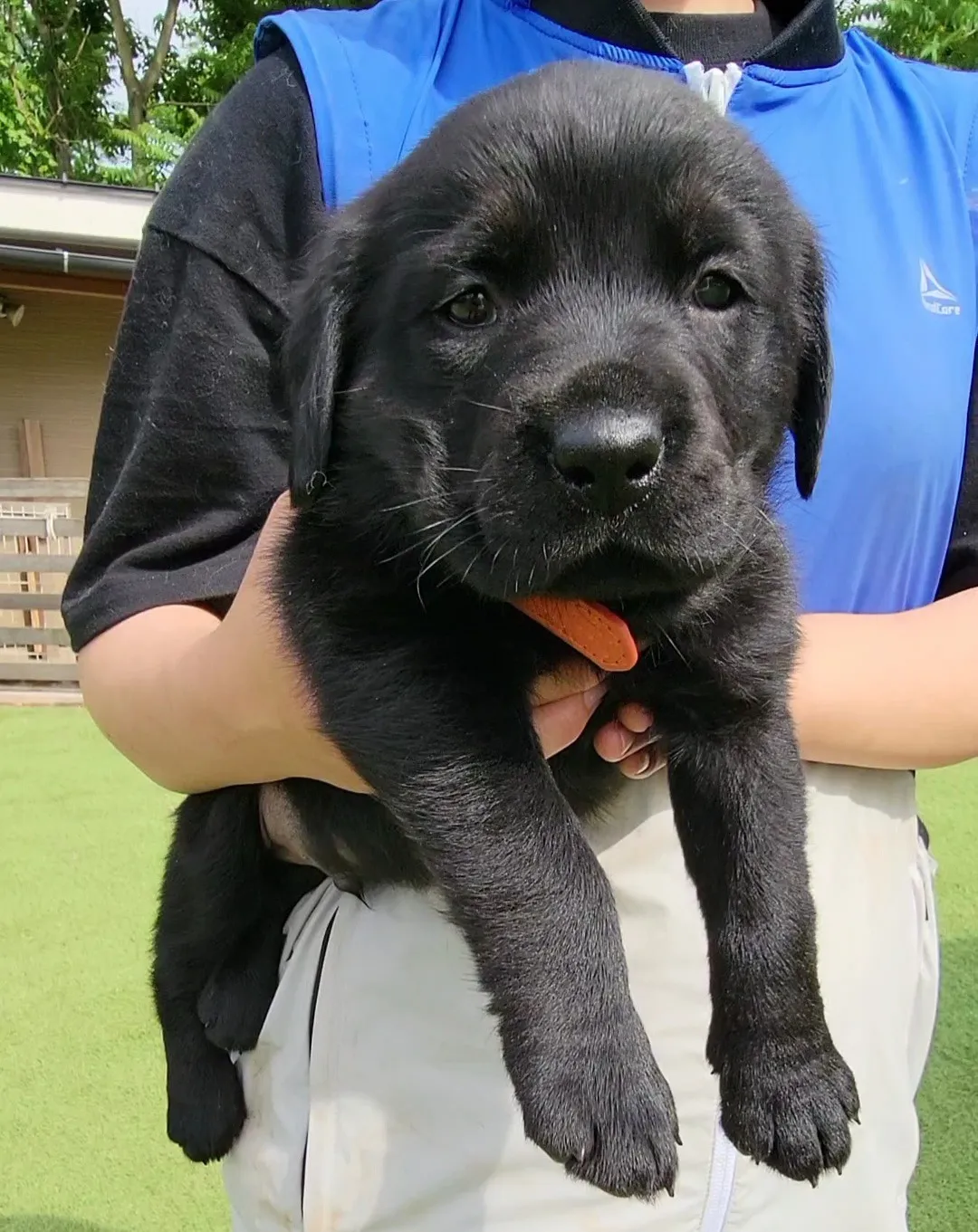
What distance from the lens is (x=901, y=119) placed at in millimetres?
1431

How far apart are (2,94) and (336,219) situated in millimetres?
16730

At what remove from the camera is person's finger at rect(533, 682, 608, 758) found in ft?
4.03

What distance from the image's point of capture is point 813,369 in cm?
132

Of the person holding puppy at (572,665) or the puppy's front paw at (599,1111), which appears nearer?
the puppy's front paw at (599,1111)

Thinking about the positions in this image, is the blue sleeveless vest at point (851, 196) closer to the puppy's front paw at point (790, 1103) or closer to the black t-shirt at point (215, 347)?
the black t-shirt at point (215, 347)

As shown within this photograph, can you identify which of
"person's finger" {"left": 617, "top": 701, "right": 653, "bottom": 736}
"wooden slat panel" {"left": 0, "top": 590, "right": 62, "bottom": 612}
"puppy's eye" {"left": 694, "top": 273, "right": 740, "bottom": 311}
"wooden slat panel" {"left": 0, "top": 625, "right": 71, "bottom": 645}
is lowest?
"wooden slat panel" {"left": 0, "top": 625, "right": 71, "bottom": 645}

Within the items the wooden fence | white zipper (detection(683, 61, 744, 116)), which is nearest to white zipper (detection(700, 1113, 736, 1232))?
white zipper (detection(683, 61, 744, 116))

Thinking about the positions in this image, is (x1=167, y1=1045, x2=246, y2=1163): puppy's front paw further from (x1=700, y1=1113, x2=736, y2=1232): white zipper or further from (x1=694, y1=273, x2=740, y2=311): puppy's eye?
(x1=694, y1=273, x2=740, y2=311): puppy's eye

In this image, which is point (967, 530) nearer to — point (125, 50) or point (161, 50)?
point (161, 50)

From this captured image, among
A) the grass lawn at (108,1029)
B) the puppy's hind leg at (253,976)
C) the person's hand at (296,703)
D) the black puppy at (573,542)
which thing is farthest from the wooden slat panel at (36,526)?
the black puppy at (573,542)

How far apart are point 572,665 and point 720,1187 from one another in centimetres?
61

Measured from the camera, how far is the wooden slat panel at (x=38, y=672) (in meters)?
7.31

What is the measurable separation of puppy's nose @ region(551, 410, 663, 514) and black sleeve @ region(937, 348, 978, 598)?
0.66m

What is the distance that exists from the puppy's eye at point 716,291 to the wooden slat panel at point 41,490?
6.86 m
